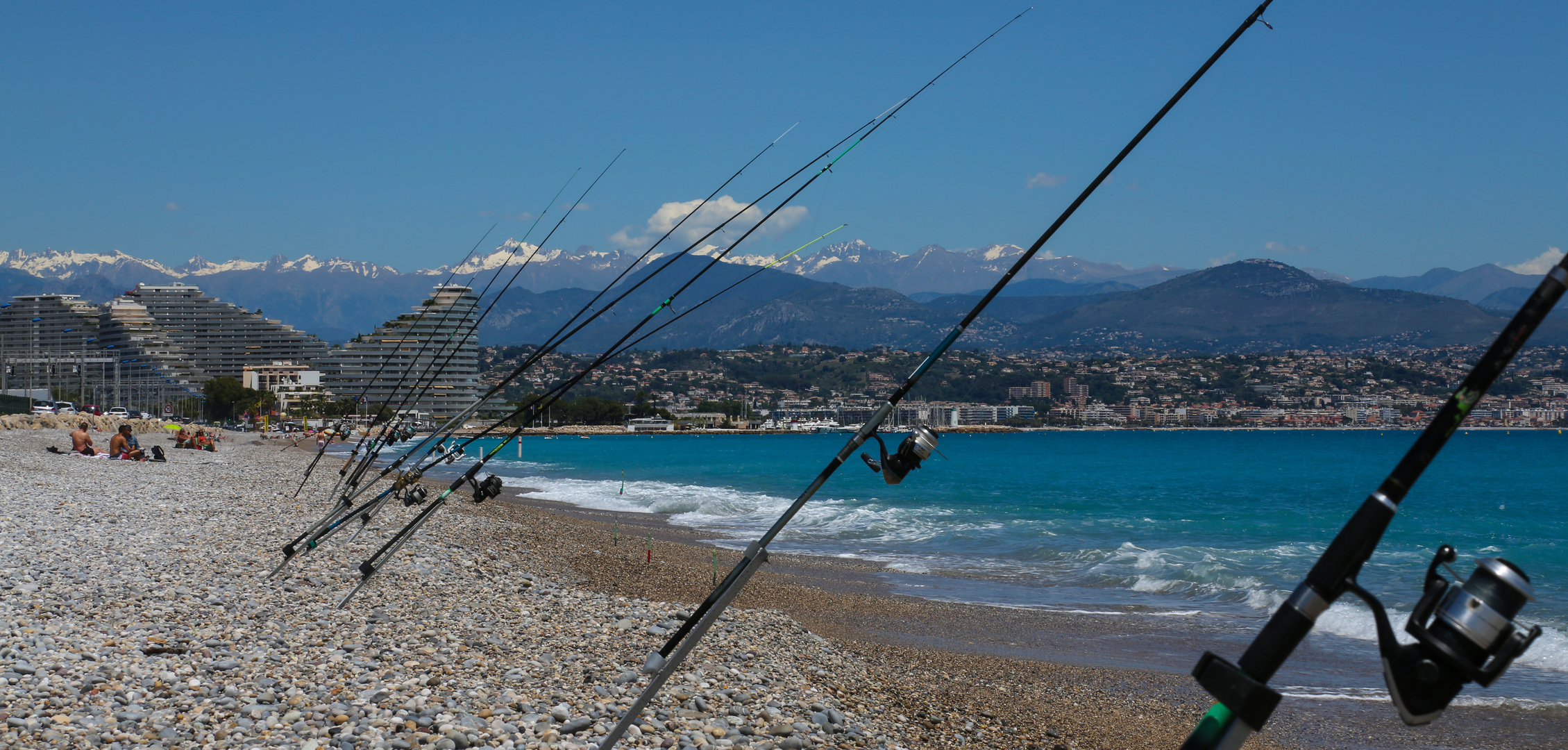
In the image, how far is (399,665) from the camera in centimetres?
686

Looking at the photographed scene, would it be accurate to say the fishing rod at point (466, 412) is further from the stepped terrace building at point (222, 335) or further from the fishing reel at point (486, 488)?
the stepped terrace building at point (222, 335)

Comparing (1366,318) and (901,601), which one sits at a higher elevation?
(1366,318)

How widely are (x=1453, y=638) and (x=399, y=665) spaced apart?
6376mm

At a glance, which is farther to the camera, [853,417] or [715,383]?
[715,383]

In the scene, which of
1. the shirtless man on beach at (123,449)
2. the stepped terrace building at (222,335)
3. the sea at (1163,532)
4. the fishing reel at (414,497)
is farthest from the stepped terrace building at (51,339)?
the fishing reel at (414,497)

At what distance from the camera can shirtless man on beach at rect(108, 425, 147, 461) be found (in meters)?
26.6

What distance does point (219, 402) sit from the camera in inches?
4648

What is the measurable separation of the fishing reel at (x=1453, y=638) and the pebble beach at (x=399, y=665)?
442cm

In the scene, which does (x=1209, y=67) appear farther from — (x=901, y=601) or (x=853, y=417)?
(x=853, y=417)

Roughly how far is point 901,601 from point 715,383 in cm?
16715

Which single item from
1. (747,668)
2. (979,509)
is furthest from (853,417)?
(747,668)

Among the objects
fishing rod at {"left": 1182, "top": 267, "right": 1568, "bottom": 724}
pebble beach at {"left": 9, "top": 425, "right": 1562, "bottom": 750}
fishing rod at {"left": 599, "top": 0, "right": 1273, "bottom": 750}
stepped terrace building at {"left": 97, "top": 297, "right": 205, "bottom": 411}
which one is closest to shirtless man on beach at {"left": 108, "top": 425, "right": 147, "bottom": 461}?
pebble beach at {"left": 9, "top": 425, "right": 1562, "bottom": 750}

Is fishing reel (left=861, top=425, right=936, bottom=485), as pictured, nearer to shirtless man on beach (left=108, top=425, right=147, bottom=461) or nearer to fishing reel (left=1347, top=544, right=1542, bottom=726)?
fishing reel (left=1347, top=544, right=1542, bottom=726)

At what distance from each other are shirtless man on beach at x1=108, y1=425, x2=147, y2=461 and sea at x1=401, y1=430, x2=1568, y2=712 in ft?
36.3
